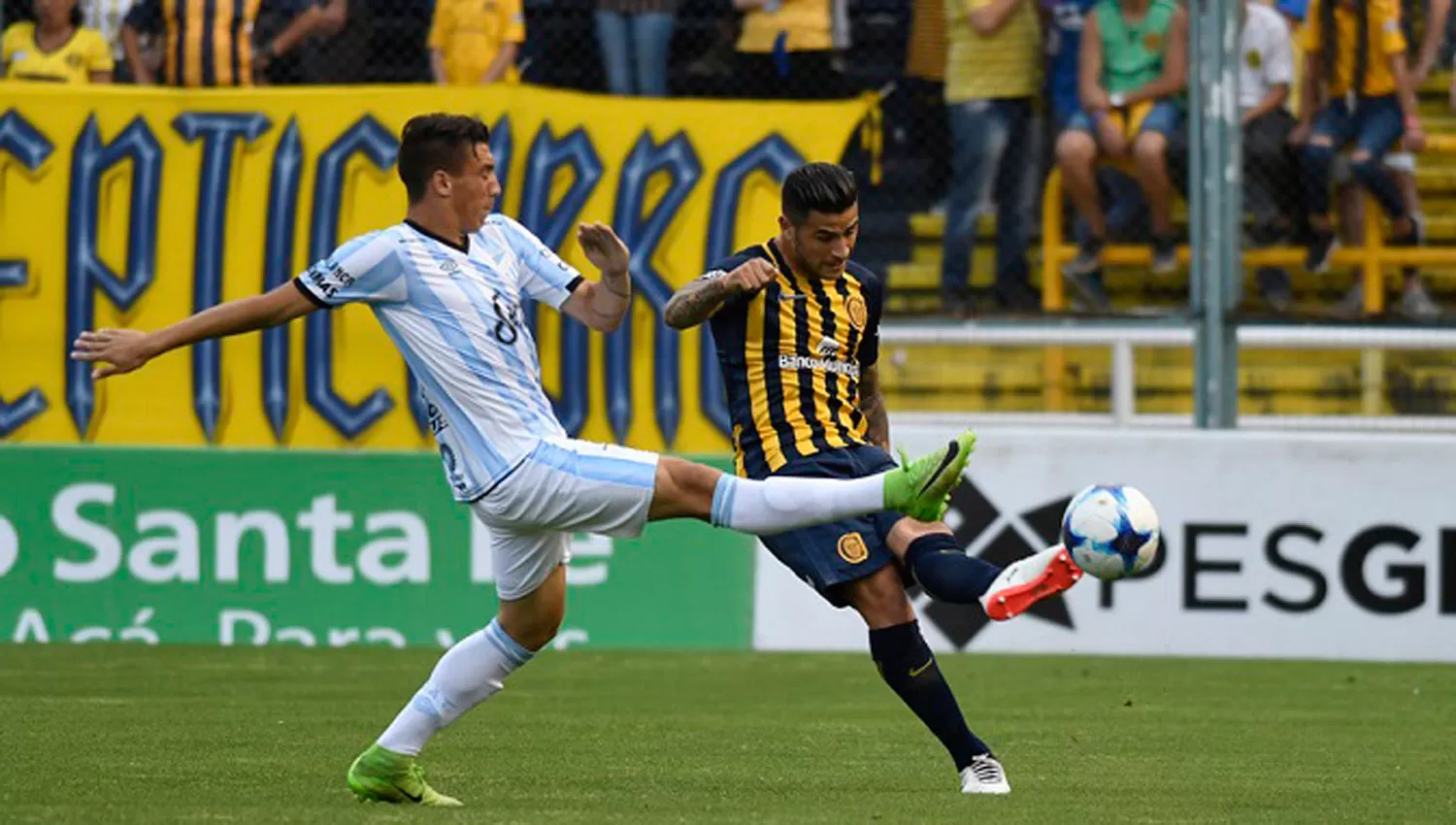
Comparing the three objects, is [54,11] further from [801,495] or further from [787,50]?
[801,495]

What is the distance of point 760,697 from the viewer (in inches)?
423

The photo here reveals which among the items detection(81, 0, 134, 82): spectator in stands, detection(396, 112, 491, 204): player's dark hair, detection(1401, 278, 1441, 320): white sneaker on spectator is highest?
detection(81, 0, 134, 82): spectator in stands

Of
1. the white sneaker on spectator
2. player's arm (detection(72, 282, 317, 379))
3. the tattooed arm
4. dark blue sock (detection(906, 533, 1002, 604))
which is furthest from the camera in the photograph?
the white sneaker on spectator

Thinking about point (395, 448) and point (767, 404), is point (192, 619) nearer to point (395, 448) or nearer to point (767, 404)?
point (395, 448)

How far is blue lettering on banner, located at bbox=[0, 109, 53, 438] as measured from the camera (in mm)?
13359

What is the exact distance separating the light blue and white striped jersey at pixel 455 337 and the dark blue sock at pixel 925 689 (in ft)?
3.69

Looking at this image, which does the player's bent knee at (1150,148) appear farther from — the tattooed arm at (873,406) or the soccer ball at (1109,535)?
the soccer ball at (1109,535)

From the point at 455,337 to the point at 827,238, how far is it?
1141 mm

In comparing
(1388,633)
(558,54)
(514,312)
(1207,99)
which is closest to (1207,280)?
(1207,99)

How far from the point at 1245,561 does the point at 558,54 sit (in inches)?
168

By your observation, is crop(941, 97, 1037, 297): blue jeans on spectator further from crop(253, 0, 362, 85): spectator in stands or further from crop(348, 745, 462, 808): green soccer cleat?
crop(348, 745, 462, 808): green soccer cleat

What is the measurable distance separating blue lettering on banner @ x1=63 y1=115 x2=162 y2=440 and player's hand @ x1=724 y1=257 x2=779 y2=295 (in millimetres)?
6793

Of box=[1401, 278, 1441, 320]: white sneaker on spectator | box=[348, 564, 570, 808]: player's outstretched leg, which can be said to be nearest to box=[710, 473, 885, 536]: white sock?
box=[348, 564, 570, 808]: player's outstretched leg

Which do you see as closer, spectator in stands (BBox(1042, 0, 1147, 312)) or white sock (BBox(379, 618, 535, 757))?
white sock (BBox(379, 618, 535, 757))
